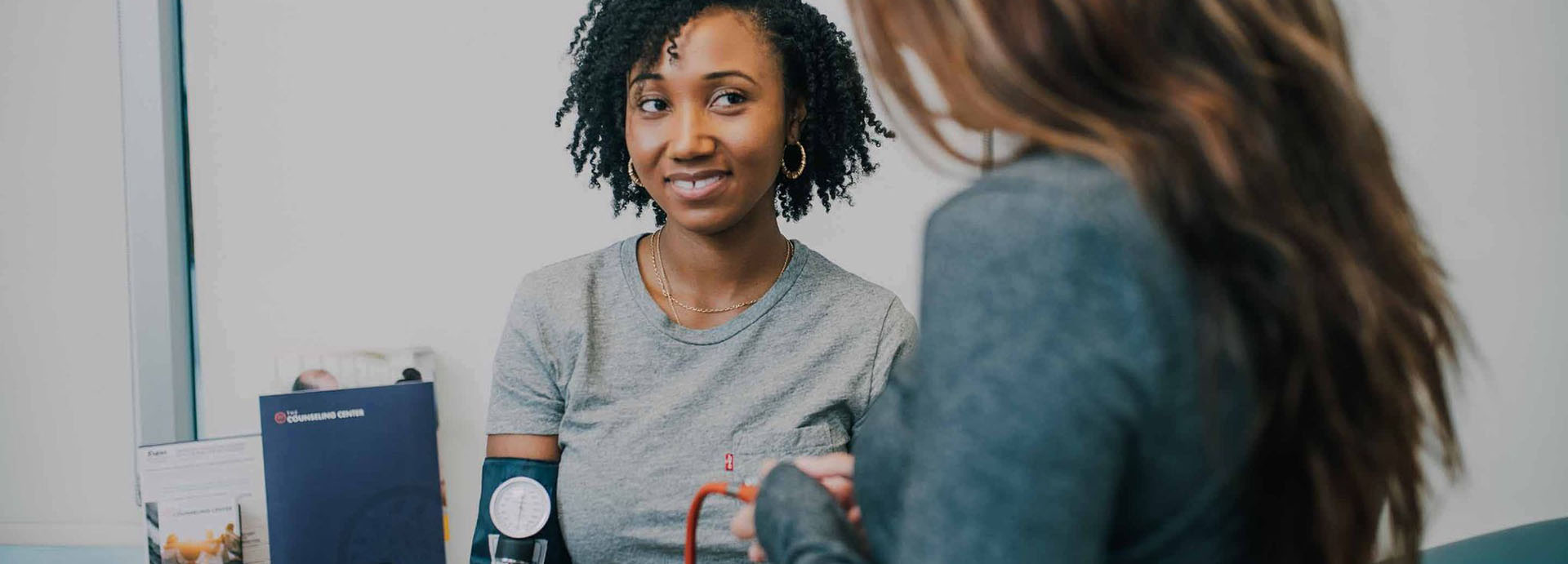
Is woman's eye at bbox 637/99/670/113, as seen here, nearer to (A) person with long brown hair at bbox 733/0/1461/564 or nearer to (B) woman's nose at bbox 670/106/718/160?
(B) woman's nose at bbox 670/106/718/160

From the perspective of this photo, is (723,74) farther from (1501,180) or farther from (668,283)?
(1501,180)

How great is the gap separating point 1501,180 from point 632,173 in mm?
1416

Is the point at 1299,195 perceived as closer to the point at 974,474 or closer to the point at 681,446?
the point at 974,474

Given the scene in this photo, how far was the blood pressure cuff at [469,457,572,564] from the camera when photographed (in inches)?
57.0

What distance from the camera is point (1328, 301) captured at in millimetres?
565

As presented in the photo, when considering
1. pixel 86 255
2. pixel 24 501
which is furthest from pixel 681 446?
pixel 24 501

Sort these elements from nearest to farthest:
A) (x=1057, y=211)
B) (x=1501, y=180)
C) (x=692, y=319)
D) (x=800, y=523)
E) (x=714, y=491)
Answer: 1. (x=1057, y=211)
2. (x=800, y=523)
3. (x=714, y=491)
4. (x=692, y=319)
5. (x=1501, y=180)

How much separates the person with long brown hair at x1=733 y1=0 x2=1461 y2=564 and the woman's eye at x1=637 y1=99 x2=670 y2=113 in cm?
84

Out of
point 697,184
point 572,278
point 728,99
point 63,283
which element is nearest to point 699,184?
point 697,184

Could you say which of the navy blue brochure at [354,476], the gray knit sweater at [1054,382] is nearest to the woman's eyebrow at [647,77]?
the navy blue brochure at [354,476]

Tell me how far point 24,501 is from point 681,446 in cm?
162

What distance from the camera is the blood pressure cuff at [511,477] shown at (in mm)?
1447

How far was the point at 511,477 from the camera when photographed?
4.76ft

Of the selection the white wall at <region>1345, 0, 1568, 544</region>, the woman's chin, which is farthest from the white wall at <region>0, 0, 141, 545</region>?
the white wall at <region>1345, 0, 1568, 544</region>
